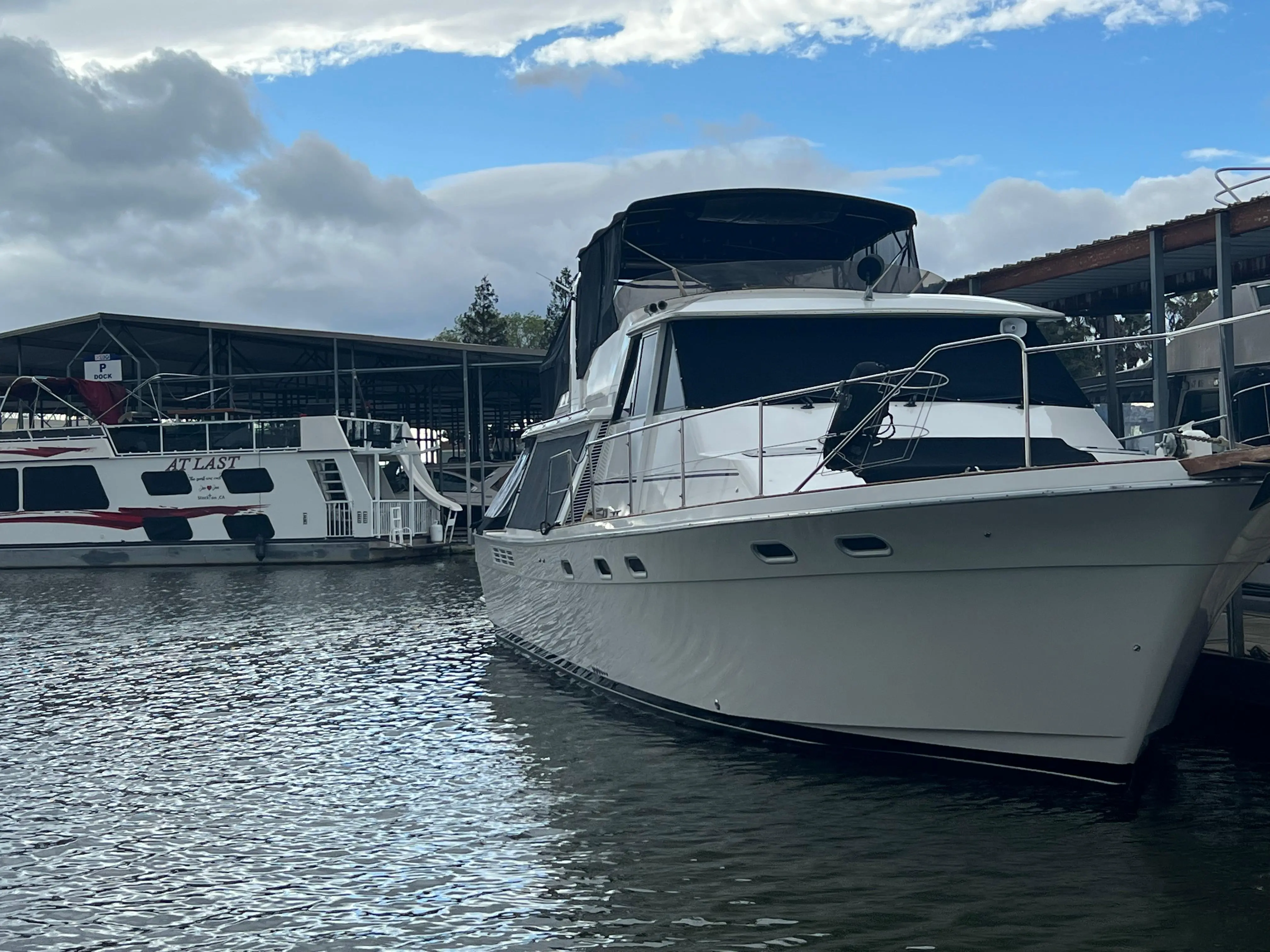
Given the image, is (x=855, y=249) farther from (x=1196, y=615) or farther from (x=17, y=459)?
(x=17, y=459)

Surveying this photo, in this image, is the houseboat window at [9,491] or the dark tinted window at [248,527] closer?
the dark tinted window at [248,527]

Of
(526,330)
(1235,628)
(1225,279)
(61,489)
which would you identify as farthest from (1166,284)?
(526,330)

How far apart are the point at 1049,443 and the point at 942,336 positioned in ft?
5.81

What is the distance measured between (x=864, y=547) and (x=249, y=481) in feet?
90.4

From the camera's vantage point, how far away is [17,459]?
33.1m

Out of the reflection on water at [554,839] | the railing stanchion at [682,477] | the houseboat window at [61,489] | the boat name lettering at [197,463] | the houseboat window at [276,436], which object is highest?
the houseboat window at [276,436]

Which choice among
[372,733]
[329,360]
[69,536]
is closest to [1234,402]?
[372,733]

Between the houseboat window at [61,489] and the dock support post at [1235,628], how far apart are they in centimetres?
2994

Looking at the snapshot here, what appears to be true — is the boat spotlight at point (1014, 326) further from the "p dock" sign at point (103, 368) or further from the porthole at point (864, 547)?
the "p dock" sign at point (103, 368)

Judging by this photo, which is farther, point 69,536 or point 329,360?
point 329,360

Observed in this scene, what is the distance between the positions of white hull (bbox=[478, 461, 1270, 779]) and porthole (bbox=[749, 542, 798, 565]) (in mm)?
44

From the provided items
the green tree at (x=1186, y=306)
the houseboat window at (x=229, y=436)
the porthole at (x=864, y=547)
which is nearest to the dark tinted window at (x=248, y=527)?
the houseboat window at (x=229, y=436)

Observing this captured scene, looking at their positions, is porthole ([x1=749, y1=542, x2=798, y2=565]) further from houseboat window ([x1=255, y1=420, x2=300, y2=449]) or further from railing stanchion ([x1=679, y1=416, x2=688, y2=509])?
houseboat window ([x1=255, y1=420, x2=300, y2=449])

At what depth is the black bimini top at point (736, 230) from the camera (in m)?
11.8
